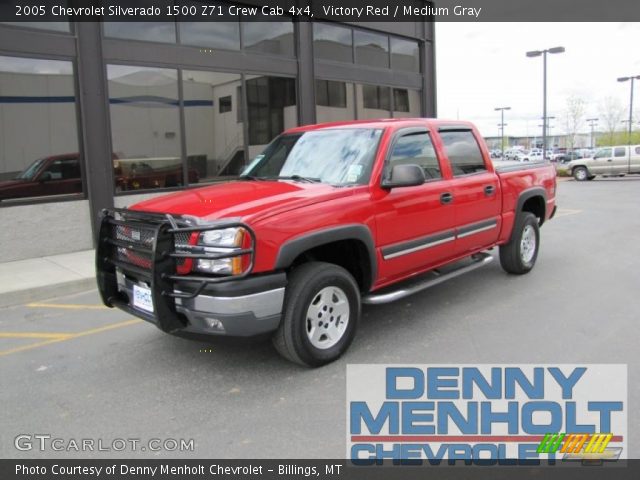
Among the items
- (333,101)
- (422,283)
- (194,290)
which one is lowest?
(422,283)

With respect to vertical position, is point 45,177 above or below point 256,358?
above

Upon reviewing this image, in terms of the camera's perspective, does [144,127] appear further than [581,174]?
No

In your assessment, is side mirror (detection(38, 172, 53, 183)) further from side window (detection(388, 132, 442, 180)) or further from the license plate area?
side window (detection(388, 132, 442, 180))

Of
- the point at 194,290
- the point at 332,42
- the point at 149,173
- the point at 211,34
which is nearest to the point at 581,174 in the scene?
the point at 332,42

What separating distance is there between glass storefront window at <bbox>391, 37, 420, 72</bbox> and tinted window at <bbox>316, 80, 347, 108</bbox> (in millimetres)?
2365

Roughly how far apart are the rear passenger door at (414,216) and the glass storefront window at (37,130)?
6374 millimetres

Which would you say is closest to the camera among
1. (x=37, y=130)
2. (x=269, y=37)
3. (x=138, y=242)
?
(x=138, y=242)

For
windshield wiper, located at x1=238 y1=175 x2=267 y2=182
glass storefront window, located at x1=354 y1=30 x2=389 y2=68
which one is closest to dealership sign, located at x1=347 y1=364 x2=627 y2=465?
windshield wiper, located at x1=238 y1=175 x2=267 y2=182

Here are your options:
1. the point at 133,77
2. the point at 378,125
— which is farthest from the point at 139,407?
the point at 133,77

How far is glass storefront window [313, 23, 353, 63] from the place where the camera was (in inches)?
520

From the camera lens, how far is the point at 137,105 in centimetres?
1003

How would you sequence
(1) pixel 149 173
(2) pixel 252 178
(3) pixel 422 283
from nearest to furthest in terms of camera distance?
(3) pixel 422 283 < (2) pixel 252 178 < (1) pixel 149 173

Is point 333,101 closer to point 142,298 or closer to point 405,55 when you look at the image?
point 405,55

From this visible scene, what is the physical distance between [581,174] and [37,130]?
75.2ft
